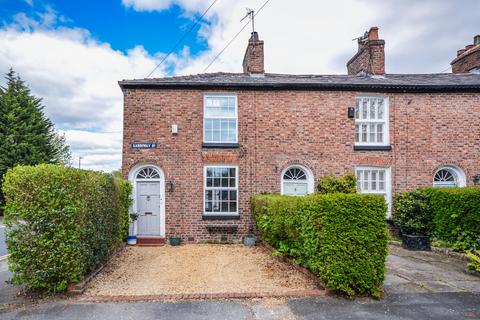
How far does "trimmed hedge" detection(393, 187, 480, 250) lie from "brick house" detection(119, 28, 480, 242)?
1186 mm

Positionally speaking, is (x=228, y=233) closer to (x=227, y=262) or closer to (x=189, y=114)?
(x=227, y=262)

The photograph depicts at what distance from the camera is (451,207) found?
923cm

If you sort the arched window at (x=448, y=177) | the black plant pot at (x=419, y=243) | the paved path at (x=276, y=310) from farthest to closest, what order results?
the arched window at (x=448, y=177)
the black plant pot at (x=419, y=243)
the paved path at (x=276, y=310)

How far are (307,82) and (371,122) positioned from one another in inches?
120

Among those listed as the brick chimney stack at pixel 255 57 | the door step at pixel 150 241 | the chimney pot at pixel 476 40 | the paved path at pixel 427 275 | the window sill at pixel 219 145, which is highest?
the chimney pot at pixel 476 40

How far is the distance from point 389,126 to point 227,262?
8.18 m

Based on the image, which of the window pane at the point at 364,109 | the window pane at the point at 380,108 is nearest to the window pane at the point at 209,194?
the window pane at the point at 364,109

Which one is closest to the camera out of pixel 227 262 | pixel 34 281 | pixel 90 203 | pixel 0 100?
pixel 34 281

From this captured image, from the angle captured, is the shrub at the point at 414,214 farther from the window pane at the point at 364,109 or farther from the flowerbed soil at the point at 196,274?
the flowerbed soil at the point at 196,274

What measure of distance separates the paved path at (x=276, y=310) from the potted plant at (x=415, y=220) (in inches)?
179

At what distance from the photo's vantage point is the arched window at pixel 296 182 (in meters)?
11.1

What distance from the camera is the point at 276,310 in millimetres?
4840

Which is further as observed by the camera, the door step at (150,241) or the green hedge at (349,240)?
the door step at (150,241)

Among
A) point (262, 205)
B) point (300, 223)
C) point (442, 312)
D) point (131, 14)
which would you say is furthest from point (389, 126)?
point (131, 14)
